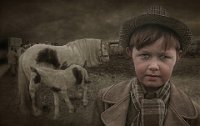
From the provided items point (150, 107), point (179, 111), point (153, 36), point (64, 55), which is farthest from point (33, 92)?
point (179, 111)

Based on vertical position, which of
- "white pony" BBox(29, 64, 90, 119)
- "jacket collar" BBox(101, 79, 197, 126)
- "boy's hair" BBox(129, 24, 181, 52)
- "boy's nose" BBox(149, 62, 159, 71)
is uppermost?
"boy's hair" BBox(129, 24, 181, 52)

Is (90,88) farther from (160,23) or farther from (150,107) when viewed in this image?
(160,23)

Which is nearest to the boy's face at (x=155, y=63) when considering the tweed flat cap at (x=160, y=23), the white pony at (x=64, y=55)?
the tweed flat cap at (x=160, y=23)

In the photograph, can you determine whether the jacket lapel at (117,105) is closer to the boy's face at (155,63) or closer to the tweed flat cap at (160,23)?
the boy's face at (155,63)

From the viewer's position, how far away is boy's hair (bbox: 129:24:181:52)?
14.2ft

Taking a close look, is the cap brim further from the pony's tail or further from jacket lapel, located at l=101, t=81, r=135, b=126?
the pony's tail

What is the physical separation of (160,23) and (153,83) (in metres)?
0.49

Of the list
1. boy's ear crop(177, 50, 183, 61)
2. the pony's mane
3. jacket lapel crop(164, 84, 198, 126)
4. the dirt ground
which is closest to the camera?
jacket lapel crop(164, 84, 198, 126)

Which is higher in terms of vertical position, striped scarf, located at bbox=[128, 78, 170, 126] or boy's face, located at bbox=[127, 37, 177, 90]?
boy's face, located at bbox=[127, 37, 177, 90]

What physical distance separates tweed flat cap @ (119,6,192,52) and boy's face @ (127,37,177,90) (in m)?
0.11

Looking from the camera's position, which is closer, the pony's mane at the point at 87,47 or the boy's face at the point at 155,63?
the boy's face at the point at 155,63

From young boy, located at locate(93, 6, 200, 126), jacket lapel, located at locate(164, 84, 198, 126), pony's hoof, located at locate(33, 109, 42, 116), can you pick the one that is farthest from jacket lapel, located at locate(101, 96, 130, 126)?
pony's hoof, located at locate(33, 109, 42, 116)

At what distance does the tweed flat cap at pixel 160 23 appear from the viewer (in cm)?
431

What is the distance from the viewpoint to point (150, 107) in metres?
4.31
